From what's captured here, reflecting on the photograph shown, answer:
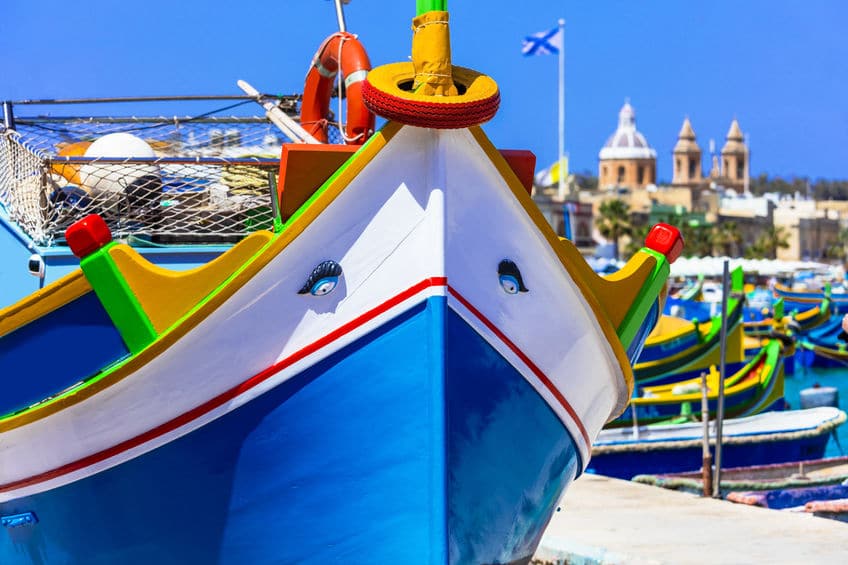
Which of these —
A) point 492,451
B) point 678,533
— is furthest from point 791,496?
point 492,451

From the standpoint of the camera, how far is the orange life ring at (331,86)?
25.5 feet

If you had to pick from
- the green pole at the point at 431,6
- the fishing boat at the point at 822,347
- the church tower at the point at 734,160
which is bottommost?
the fishing boat at the point at 822,347

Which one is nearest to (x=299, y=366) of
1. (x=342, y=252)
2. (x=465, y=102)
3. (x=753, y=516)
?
(x=342, y=252)

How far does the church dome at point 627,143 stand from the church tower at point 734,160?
86.9 ft

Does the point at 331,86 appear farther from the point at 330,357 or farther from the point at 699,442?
the point at 699,442

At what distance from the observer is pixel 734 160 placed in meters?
160

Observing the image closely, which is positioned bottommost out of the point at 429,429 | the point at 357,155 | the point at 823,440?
the point at 823,440

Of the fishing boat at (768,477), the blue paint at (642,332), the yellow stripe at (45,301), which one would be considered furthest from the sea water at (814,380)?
the yellow stripe at (45,301)

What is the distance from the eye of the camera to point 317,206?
656 centimetres

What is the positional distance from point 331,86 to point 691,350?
64.3ft

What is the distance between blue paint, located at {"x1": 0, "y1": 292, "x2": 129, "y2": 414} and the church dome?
12889 cm

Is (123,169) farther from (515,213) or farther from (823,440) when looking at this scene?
(823,440)

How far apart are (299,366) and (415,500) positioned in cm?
91

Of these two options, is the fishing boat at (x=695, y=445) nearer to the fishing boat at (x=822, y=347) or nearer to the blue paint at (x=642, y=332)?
the blue paint at (x=642, y=332)
